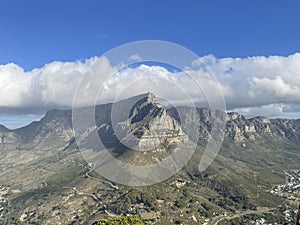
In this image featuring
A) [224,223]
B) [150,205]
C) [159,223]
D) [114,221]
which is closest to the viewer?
[114,221]

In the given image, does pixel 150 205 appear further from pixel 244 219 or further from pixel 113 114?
pixel 113 114

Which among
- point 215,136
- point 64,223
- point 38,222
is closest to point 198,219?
point 64,223

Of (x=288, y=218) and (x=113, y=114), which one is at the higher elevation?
(x=113, y=114)

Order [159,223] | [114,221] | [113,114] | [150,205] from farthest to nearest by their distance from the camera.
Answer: [150,205]
[159,223]
[114,221]
[113,114]

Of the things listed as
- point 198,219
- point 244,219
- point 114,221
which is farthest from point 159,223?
point 114,221

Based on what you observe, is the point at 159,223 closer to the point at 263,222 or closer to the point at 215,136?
the point at 263,222

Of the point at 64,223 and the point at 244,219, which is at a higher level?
the point at 244,219

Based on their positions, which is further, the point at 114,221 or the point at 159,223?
the point at 159,223

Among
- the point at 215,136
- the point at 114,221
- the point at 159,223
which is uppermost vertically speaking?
the point at 215,136

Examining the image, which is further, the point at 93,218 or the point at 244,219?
the point at 244,219
